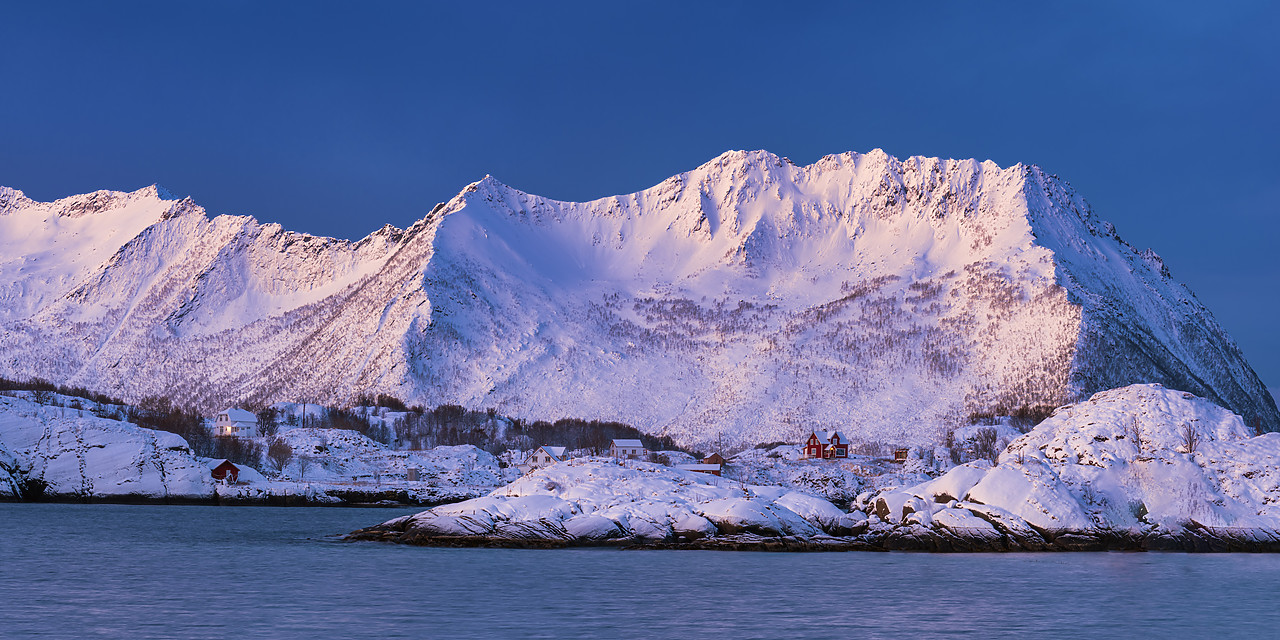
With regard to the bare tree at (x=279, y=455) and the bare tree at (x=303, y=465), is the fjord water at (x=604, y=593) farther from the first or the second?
the bare tree at (x=279, y=455)

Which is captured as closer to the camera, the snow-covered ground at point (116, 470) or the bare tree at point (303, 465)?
the snow-covered ground at point (116, 470)

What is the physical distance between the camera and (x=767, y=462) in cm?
18912

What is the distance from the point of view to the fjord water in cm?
3297

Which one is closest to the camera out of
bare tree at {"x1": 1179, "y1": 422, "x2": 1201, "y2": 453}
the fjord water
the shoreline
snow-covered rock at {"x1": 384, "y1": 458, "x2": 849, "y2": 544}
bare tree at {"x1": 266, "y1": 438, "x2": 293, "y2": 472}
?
the fjord water

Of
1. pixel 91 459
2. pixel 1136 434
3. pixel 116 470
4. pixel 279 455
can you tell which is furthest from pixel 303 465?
pixel 1136 434

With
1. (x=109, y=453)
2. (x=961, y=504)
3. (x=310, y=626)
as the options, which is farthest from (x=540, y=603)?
(x=109, y=453)

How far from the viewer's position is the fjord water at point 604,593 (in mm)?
32969

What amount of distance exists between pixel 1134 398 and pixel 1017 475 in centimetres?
1208

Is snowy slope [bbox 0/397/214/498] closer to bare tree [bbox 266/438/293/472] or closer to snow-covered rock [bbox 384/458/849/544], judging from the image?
bare tree [bbox 266/438/293/472]

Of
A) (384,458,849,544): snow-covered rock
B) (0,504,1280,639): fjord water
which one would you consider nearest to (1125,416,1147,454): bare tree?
(0,504,1280,639): fjord water

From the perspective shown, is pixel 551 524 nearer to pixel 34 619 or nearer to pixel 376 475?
pixel 34 619

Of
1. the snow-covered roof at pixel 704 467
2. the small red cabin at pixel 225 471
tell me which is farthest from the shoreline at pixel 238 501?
the snow-covered roof at pixel 704 467

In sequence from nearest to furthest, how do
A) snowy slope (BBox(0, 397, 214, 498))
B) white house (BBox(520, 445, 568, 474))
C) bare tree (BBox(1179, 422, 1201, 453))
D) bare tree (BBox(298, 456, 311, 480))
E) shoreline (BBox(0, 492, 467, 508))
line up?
bare tree (BBox(1179, 422, 1201, 453))
shoreline (BBox(0, 492, 467, 508))
snowy slope (BBox(0, 397, 214, 498))
bare tree (BBox(298, 456, 311, 480))
white house (BBox(520, 445, 568, 474))

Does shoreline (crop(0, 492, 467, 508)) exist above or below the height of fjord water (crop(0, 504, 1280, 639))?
above
